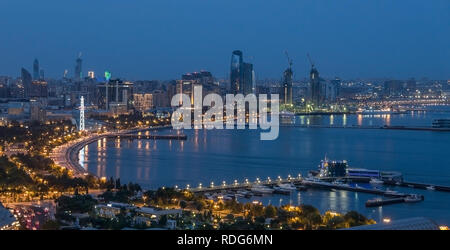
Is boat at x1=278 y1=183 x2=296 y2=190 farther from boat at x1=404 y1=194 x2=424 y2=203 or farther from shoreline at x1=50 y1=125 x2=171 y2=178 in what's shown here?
shoreline at x1=50 y1=125 x2=171 y2=178

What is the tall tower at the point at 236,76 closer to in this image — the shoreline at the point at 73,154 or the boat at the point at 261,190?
the shoreline at the point at 73,154

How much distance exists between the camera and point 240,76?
25906 mm

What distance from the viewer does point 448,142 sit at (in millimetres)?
12406

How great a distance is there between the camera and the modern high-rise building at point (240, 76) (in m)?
25.8

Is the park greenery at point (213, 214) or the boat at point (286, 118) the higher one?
the boat at point (286, 118)

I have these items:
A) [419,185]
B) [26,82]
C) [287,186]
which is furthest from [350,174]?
[26,82]

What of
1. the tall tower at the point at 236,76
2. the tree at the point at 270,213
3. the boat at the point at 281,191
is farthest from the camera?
the tall tower at the point at 236,76

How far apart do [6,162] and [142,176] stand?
1393 mm

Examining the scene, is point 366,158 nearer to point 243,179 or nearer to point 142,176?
point 243,179

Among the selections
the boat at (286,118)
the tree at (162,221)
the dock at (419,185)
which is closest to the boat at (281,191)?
the dock at (419,185)

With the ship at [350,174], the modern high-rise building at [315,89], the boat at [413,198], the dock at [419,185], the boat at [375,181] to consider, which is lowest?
the boat at [413,198]

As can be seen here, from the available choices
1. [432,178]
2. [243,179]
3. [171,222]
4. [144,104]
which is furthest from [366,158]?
[144,104]

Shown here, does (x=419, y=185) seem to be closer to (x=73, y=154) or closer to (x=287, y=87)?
(x=73, y=154)
